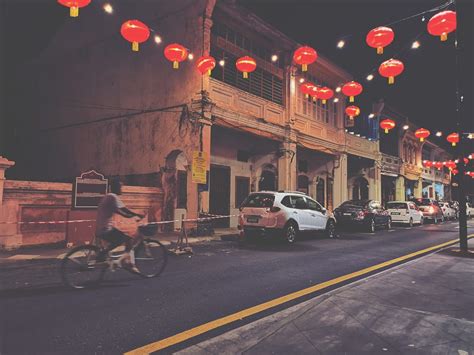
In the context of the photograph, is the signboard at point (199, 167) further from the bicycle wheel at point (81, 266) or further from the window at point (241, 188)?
the bicycle wheel at point (81, 266)

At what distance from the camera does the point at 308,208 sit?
1220 centimetres

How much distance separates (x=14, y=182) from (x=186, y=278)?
6.20 meters

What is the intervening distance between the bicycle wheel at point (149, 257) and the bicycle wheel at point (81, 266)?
2.15 ft

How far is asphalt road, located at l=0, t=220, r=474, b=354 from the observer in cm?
343

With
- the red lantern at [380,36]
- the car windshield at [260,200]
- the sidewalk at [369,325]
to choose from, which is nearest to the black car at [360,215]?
the car windshield at [260,200]

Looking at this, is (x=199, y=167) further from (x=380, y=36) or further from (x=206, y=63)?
(x=380, y=36)

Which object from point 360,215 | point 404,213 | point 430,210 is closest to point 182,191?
point 360,215

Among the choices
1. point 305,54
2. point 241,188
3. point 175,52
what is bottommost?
point 241,188

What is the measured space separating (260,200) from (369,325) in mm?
7649

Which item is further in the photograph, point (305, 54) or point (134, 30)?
point (305, 54)

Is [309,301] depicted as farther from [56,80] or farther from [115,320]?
[56,80]

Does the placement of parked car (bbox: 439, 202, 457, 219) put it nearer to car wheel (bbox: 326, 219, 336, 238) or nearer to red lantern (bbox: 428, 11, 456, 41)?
car wheel (bbox: 326, 219, 336, 238)

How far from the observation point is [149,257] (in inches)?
242

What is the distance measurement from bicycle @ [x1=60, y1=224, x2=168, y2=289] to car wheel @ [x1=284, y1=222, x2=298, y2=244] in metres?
5.36
